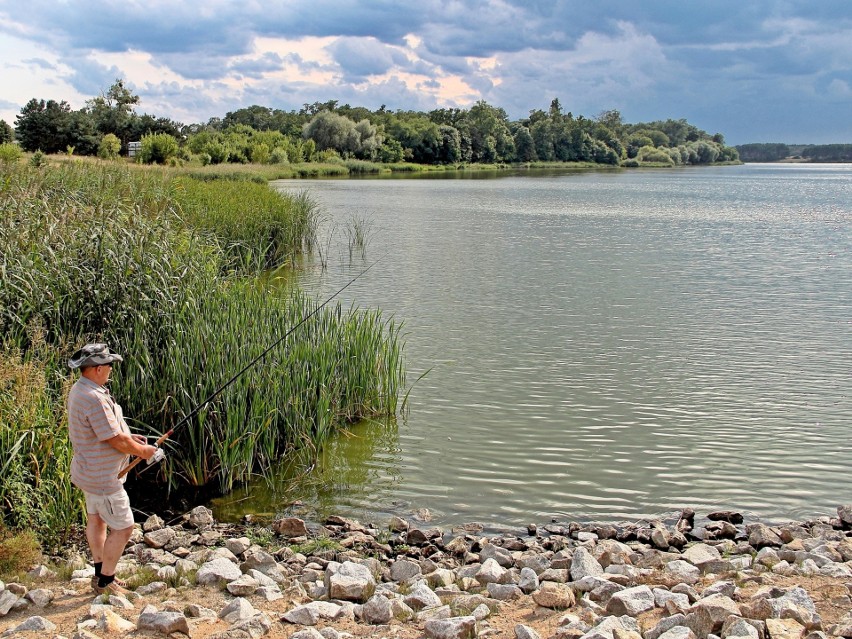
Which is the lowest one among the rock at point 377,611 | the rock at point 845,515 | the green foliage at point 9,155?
the rock at point 845,515

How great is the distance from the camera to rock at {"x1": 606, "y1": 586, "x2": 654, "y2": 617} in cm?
474

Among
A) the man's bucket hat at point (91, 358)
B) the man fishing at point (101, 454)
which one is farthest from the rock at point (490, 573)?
the man's bucket hat at point (91, 358)

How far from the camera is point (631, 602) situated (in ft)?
15.6

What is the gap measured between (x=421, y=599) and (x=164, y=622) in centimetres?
148

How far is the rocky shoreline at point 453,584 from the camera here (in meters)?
4.43

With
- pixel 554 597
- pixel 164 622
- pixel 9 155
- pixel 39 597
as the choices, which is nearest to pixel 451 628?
pixel 554 597

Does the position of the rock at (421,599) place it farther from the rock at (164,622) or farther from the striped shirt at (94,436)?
the striped shirt at (94,436)

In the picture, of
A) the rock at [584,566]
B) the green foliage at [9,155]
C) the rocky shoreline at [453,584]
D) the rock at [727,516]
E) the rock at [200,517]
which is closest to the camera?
the rocky shoreline at [453,584]

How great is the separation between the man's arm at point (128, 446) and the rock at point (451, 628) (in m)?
1.90

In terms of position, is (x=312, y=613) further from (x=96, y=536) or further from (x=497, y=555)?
(x=497, y=555)

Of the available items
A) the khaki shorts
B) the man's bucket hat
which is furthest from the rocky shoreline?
the man's bucket hat

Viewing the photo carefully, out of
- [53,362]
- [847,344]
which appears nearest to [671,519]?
[53,362]

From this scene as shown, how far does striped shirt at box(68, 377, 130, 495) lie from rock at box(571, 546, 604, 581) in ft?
9.73

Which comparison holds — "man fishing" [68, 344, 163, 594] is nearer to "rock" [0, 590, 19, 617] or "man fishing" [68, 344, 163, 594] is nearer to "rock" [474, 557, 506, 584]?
"rock" [0, 590, 19, 617]
